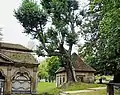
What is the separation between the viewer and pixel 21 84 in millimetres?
35594

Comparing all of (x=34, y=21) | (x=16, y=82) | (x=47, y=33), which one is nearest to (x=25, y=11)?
(x=34, y=21)

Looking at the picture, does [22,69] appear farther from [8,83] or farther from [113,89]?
[113,89]

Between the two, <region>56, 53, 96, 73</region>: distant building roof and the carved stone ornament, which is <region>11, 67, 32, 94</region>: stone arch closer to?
the carved stone ornament

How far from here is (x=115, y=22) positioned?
16.2m

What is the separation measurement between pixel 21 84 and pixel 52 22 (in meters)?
10.2

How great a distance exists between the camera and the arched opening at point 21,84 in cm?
3509

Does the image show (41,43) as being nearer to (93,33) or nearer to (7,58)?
(7,58)

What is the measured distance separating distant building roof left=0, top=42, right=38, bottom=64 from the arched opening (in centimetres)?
201

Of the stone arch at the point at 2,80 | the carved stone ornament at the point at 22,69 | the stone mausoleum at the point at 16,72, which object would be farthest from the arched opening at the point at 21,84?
the stone arch at the point at 2,80

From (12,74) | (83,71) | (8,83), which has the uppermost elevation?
(83,71)

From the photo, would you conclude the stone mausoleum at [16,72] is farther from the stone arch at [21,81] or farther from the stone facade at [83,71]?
the stone facade at [83,71]

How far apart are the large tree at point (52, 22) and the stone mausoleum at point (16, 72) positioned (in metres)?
3.30

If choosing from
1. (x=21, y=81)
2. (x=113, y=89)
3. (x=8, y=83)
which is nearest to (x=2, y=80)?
(x=8, y=83)

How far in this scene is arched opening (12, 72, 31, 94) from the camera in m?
35.1
